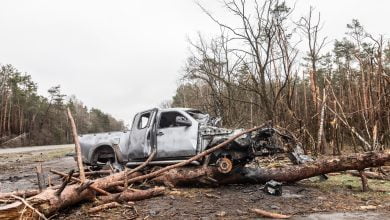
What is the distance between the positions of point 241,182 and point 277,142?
1.26 metres

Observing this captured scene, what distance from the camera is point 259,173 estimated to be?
8.89 metres

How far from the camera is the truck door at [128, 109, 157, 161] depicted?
9.77 meters

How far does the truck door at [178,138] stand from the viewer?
9.30 metres

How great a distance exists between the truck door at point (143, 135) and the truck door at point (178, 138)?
0.19 metres

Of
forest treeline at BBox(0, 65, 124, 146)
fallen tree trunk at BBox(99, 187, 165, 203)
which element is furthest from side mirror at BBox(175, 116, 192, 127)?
forest treeline at BBox(0, 65, 124, 146)

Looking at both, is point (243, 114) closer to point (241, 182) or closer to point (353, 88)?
point (353, 88)

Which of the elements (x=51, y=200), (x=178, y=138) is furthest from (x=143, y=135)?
(x=51, y=200)

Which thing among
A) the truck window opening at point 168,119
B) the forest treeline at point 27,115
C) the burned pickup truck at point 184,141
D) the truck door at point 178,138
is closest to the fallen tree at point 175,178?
the burned pickup truck at point 184,141

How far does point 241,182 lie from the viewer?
8977 mm

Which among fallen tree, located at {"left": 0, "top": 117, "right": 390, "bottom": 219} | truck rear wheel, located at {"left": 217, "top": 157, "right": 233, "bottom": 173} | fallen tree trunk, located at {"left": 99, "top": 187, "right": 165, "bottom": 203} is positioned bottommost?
fallen tree trunk, located at {"left": 99, "top": 187, "right": 165, "bottom": 203}

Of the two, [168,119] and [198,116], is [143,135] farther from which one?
[198,116]

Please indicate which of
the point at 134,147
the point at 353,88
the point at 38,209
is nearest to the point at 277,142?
the point at 134,147

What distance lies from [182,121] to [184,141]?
559 millimetres

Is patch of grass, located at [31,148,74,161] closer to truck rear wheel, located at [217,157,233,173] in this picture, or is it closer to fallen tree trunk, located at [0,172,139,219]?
fallen tree trunk, located at [0,172,139,219]
